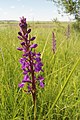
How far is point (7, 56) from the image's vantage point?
298 centimetres

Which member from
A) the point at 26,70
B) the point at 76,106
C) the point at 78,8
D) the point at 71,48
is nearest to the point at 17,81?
the point at 76,106

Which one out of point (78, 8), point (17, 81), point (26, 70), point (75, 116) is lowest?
point (75, 116)

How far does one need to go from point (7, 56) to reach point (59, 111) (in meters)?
1.42

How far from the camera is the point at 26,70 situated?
1.20 metres

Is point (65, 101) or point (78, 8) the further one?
point (78, 8)

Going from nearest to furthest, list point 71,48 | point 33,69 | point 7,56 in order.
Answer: point 33,69 < point 7,56 < point 71,48

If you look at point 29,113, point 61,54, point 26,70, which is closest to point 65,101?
point 29,113

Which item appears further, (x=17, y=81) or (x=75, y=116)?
(x=17, y=81)

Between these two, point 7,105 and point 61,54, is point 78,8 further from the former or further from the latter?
point 7,105

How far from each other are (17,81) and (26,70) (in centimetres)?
88

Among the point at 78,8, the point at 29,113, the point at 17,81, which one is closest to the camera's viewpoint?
the point at 29,113

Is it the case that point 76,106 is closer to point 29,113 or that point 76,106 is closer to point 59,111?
point 59,111

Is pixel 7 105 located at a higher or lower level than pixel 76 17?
Answer: lower

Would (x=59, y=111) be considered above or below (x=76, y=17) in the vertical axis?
below
